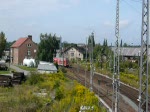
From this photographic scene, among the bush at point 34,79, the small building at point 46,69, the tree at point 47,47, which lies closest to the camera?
the bush at point 34,79

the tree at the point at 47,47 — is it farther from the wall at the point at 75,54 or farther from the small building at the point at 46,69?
the small building at the point at 46,69

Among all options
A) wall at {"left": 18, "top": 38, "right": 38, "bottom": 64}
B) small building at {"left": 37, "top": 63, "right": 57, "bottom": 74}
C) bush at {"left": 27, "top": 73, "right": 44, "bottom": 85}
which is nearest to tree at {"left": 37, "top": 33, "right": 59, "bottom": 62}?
wall at {"left": 18, "top": 38, "right": 38, "bottom": 64}

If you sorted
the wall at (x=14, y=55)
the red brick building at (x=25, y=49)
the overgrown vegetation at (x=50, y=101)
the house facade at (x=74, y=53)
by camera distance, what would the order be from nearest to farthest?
the overgrown vegetation at (x=50, y=101) < the red brick building at (x=25, y=49) < the wall at (x=14, y=55) < the house facade at (x=74, y=53)

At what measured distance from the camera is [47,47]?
84875 mm

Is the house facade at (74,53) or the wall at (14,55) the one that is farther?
the house facade at (74,53)

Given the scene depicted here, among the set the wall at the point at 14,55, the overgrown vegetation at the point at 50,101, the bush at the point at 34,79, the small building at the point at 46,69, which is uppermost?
the wall at the point at 14,55

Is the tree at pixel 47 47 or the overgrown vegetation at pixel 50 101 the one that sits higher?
the tree at pixel 47 47

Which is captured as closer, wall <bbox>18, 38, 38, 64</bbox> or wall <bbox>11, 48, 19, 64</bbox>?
wall <bbox>18, 38, 38, 64</bbox>

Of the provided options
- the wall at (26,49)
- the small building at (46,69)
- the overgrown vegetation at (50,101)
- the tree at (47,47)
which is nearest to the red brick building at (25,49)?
the wall at (26,49)

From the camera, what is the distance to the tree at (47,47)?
84.1 m

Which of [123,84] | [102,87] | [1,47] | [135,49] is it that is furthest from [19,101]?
[135,49]

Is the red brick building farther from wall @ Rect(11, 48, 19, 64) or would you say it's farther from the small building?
the small building

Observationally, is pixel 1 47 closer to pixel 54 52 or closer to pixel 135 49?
pixel 54 52

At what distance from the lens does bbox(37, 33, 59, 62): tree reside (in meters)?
84.1
